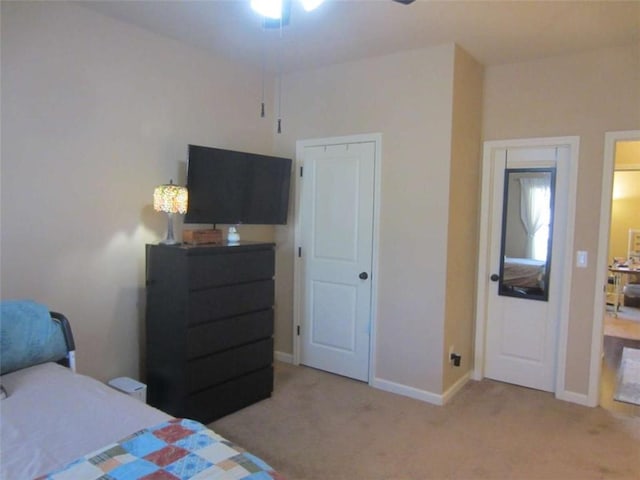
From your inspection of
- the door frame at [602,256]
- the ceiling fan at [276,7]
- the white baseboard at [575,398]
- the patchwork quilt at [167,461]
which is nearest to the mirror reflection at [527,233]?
the door frame at [602,256]

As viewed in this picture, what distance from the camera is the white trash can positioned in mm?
2764

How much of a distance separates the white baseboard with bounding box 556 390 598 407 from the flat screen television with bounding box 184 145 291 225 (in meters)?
2.61

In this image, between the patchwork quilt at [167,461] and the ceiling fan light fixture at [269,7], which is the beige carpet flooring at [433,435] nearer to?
the patchwork quilt at [167,461]

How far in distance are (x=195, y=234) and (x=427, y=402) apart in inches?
82.8

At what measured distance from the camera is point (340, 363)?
388 centimetres

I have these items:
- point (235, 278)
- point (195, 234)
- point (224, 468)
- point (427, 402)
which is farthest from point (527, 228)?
point (224, 468)

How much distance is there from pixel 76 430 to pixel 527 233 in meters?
3.38

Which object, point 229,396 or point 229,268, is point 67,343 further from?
point 229,396

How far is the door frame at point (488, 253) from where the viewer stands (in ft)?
11.0

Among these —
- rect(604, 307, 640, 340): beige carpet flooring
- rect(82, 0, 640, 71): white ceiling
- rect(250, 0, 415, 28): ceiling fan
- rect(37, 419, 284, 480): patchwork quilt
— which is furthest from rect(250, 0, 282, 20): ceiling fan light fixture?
rect(604, 307, 640, 340): beige carpet flooring

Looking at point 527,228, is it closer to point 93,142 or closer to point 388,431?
point 388,431

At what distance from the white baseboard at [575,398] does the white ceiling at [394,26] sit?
2.56 m

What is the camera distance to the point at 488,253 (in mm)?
3791

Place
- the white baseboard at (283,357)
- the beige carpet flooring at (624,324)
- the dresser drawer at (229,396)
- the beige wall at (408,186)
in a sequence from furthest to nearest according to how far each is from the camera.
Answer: the beige carpet flooring at (624,324)
the white baseboard at (283,357)
the beige wall at (408,186)
the dresser drawer at (229,396)
